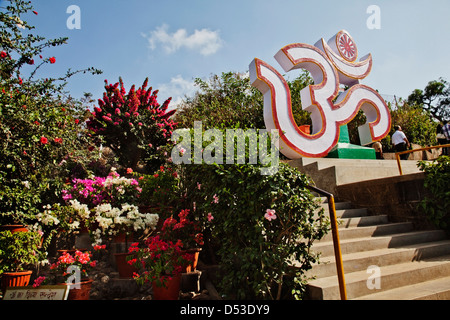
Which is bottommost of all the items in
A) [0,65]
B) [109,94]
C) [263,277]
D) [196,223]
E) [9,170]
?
[263,277]

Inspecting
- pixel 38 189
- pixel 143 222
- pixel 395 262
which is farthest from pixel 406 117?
pixel 38 189

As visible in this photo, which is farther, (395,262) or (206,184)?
(395,262)

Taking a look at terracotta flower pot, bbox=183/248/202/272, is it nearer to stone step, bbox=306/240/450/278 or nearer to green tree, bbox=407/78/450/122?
stone step, bbox=306/240/450/278

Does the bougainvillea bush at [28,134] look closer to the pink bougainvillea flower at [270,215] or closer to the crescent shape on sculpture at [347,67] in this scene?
the pink bougainvillea flower at [270,215]

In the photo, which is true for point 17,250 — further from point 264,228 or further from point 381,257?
point 381,257

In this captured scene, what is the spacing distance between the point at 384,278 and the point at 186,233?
2.46 meters

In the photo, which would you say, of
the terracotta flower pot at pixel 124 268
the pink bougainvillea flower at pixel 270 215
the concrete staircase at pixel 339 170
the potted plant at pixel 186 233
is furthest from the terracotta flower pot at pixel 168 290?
the concrete staircase at pixel 339 170

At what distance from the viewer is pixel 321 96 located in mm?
7645

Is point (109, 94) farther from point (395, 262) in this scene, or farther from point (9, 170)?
point (395, 262)

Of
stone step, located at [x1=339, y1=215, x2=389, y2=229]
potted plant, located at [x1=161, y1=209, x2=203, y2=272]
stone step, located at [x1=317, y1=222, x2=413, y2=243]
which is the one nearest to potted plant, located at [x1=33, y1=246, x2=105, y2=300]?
potted plant, located at [x1=161, y1=209, x2=203, y2=272]

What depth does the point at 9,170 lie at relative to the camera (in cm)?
414

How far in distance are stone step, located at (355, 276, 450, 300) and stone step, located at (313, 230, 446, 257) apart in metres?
0.77

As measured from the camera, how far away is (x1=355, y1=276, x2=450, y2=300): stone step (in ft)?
10.2
